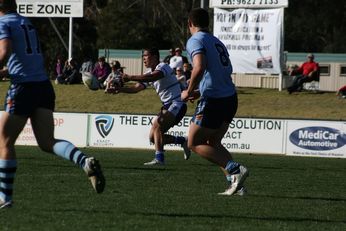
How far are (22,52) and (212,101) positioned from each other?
2.61 m

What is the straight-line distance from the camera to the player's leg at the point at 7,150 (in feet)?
29.6

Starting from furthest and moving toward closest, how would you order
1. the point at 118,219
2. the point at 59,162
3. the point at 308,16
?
the point at 308,16
the point at 59,162
the point at 118,219

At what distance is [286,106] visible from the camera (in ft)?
105

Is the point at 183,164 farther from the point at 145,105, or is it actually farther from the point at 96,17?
the point at 96,17

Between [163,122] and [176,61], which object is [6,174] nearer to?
[163,122]

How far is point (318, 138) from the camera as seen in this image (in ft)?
77.7

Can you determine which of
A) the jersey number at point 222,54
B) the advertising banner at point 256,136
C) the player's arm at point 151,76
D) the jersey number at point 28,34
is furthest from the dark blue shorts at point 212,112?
the advertising banner at point 256,136

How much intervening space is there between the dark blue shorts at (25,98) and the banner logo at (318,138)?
15.2 metres

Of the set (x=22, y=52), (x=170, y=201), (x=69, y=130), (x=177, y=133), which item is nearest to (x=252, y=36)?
(x=177, y=133)

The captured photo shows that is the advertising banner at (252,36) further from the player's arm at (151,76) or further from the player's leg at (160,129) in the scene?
the player's arm at (151,76)

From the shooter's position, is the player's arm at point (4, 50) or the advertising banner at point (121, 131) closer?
the player's arm at point (4, 50)

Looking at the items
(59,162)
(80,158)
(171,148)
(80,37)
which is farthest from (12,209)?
(80,37)

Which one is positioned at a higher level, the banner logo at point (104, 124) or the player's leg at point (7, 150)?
the player's leg at point (7, 150)

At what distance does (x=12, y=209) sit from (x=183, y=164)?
8.14m
